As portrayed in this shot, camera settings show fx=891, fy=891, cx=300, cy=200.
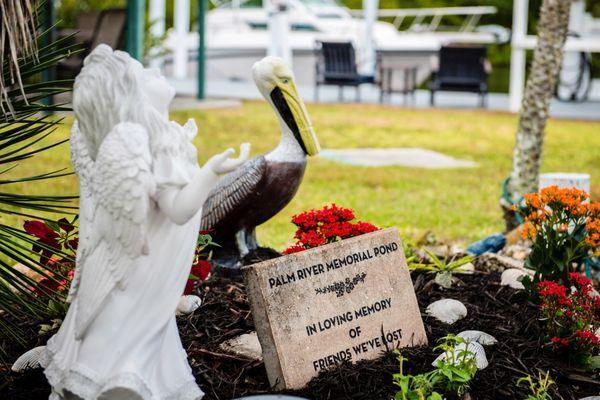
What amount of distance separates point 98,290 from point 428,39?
67.7ft

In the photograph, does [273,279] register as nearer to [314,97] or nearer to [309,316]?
[309,316]

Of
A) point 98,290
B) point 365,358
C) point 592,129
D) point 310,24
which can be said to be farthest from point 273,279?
point 310,24

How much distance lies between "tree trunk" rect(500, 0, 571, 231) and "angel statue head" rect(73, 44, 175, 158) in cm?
440

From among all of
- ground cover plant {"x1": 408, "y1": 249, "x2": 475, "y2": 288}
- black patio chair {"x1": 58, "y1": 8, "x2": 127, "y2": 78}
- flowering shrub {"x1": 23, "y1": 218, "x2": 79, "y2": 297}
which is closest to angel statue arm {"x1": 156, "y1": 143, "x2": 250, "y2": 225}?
flowering shrub {"x1": 23, "y1": 218, "x2": 79, "y2": 297}

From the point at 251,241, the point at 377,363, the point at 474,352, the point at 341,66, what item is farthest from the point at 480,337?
the point at 341,66

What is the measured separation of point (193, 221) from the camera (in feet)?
9.09

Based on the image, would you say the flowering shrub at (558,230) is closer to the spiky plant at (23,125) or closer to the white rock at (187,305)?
the white rock at (187,305)

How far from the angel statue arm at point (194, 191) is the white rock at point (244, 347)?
1127mm

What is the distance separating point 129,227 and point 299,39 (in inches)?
822

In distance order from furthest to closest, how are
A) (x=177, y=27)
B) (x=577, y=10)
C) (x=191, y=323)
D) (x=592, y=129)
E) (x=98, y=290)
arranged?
1. (x=177, y=27)
2. (x=577, y=10)
3. (x=592, y=129)
4. (x=191, y=323)
5. (x=98, y=290)

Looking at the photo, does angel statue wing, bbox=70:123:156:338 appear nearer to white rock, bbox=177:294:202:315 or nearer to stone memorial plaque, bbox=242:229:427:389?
stone memorial plaque, bbox=242:229:427:389

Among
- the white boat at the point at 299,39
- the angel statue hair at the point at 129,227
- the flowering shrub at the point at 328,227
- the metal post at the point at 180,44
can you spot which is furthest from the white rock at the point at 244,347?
the metal post at the point at 180,44

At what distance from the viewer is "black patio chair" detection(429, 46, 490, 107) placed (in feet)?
53.7

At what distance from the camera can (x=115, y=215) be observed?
8.61 feet
